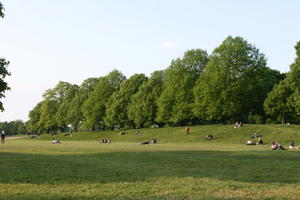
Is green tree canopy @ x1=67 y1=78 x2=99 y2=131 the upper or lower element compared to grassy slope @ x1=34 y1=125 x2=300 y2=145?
upper

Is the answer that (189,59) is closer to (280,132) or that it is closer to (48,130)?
(280,132)

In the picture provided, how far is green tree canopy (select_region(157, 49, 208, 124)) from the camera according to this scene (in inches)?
3145

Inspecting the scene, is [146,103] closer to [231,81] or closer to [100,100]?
[100,100]

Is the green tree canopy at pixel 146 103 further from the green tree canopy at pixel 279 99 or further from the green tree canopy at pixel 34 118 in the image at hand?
the green tree canopy at pixel 34 118

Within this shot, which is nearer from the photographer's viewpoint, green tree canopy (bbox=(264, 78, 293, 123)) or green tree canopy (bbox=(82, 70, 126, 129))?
green tree canopy (bbox=(264, 78, 293, 123))

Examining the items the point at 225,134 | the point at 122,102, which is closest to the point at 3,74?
the point at 225,134

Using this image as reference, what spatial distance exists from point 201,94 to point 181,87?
7.31 metres

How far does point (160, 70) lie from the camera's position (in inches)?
3937

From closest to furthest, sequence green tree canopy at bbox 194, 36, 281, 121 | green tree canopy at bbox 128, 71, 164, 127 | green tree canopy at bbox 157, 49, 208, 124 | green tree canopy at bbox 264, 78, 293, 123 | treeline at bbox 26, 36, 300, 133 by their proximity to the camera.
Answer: green tree canopy at bbox 194, 36, 281, 121 → treeline at bbox 26, 36, 300, 133 → green tree canopy at bbox 264, 78, 293, 123 → green tree canopy at bbox 157, 49, 208, 124 → green tree canopy at bbox 128, 71, 164, 127

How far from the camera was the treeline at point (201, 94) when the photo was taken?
72188mm

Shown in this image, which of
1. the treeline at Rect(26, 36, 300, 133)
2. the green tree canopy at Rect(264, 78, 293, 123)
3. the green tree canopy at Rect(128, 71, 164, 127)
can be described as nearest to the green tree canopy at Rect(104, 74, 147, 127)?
the treeline at Rect(26, 36, 300, 133)

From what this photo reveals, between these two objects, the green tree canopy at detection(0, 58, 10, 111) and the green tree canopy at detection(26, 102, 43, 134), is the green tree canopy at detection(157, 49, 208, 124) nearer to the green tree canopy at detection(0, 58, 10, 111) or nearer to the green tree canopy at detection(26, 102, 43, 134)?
the green tree canopy at detection(0, 58, 10, 111)

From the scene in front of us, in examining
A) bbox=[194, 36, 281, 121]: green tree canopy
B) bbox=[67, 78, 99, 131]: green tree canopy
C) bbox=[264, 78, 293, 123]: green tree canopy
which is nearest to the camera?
bbox=[194, 36, 281, 121]: green tree canopy

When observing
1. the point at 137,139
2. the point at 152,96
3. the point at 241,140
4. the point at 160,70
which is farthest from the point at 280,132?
the point at 160,70
